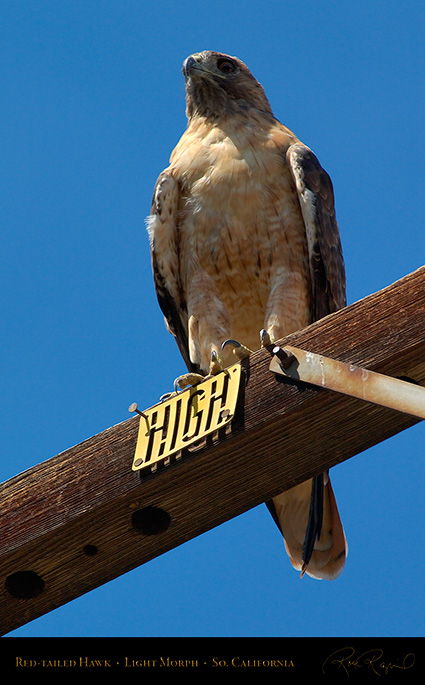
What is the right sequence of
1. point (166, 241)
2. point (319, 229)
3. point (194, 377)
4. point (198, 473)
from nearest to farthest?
point (198, 473), point (194, 377), point (319, 229), point (166, 241)

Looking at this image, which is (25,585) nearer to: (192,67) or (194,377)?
(194,377)

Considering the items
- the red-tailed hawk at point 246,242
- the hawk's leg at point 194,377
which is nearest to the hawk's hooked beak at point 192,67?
the red-tailed hawk at point 246,242

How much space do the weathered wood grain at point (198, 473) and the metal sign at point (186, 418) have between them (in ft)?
0.13

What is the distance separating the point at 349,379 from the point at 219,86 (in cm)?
402

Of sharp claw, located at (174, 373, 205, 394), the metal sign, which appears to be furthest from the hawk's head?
the metal sign

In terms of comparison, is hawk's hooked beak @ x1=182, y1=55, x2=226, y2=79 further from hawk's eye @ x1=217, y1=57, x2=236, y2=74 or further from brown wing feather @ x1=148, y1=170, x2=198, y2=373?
brown wing feather @ x1=148, y1=170, x2=198, y2=373

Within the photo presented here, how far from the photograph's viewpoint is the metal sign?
2.99 meters

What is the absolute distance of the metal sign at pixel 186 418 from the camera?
2994 mm

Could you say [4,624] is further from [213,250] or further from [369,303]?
[213,250]

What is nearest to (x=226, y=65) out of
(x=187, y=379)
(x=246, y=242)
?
(x=246, y=242)

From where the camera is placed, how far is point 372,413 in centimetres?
284

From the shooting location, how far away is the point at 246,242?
5473mm
